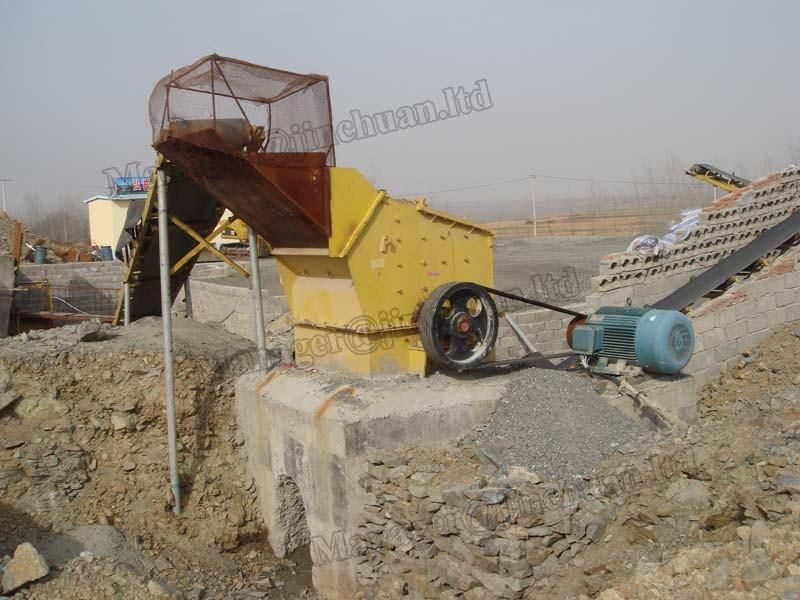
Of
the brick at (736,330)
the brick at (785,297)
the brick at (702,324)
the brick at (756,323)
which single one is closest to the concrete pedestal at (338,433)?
the brick at (702,324)

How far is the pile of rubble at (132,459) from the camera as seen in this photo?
7727mm

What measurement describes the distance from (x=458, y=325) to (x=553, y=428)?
1433 mm

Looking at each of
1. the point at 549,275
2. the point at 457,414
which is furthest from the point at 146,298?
the point at 549,275

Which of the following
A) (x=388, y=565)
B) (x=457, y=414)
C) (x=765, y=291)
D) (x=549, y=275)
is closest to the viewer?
(x=388, y=565)

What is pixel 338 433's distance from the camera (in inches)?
275

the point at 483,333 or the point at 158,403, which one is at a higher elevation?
the point at 483,333

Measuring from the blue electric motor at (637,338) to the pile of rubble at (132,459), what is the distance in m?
4.17

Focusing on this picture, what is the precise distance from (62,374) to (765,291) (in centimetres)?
1014

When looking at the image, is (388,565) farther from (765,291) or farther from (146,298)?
(765,291)

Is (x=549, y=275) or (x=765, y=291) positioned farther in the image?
(x=549, y=275)

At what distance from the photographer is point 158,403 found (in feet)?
29.1

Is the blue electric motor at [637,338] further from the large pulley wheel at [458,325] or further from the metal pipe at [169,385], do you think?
the metal pipe at [169,385]

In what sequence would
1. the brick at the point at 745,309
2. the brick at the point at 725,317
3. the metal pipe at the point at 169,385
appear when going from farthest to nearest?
the brick at the point at 745,309, the brick at the point at 725,317, the metal pipe at the point at 169,385

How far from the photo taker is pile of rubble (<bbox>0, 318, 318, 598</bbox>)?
773 cm
